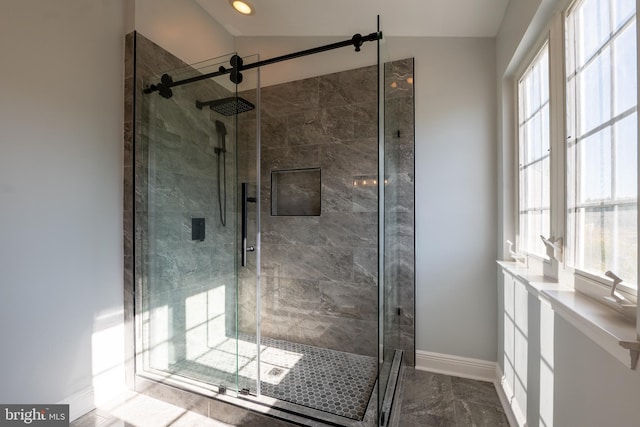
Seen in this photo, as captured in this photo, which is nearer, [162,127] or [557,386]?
[557,386]

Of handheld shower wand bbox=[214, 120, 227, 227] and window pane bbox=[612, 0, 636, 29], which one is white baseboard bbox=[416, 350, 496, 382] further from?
window pane bbox=[612, 0, 636, 29]

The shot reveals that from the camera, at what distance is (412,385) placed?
6.48ft

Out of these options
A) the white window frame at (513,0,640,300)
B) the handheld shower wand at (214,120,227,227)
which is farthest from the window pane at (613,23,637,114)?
the handheld shower wand at (214,120,227,227)

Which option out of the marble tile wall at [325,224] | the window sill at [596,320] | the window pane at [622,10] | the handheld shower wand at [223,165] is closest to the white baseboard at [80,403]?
the marble tile wall at [325,224]

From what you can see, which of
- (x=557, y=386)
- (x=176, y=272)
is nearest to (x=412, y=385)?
(x=557, y=386)

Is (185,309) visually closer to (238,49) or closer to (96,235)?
(96,235)

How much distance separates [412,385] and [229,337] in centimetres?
136

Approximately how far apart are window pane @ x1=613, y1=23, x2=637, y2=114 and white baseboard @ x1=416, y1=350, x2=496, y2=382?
6.15ft

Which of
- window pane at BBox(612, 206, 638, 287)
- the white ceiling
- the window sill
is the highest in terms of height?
the white ceiling

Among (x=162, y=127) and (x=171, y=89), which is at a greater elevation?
(x=171, y=89)

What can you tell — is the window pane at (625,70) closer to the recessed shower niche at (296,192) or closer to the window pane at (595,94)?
the window pane at (595,94)

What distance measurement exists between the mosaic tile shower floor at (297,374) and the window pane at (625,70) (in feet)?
5.85

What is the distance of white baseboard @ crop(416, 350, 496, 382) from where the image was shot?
6.64ft

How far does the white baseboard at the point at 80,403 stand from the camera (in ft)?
5.11
